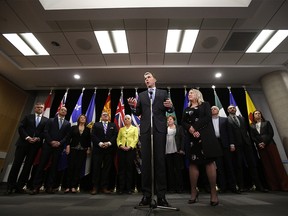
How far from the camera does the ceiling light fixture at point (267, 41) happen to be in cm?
377

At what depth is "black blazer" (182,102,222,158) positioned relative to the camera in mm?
2014

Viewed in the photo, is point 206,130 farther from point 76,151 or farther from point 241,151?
point 76,151

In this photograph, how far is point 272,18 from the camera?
11.0ft

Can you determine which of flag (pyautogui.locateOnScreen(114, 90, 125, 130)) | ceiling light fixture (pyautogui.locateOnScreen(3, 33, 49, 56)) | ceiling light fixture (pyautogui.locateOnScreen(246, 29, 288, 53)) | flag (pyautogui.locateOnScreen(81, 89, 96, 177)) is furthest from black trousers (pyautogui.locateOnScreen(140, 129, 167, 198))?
ceiling light fixture (pyautogui.locateOnScreen(3, 33, 49, 56))

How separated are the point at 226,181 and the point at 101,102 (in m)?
4.09

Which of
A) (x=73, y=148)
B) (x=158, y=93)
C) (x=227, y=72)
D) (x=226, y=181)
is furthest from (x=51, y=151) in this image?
(x=227, y=72)

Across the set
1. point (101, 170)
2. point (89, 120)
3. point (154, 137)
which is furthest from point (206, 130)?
point (89, 120)

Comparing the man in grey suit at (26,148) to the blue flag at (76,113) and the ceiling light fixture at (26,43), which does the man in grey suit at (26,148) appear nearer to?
the blue flag at (76,113)

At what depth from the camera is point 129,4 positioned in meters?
3.12

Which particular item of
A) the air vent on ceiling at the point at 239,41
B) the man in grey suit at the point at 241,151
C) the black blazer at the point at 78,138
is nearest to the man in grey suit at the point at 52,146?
the black blazer at the point at 78,138

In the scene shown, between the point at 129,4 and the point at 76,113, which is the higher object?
the point at 129,4

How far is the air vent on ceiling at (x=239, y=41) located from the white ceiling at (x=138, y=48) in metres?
0.02

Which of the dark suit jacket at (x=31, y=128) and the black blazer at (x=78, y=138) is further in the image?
the black blazer at (x=78, y=138)

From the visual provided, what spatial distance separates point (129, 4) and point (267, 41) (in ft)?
10.2
